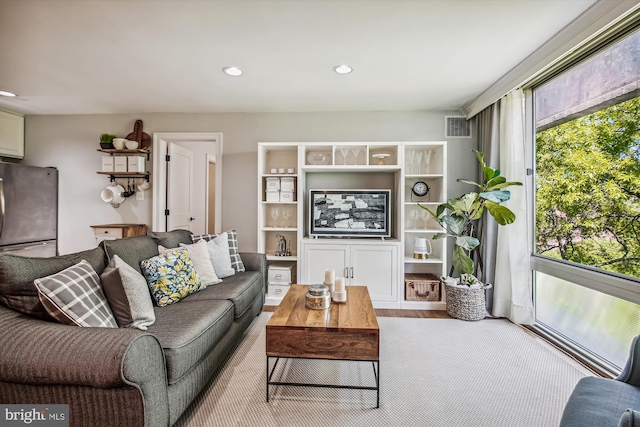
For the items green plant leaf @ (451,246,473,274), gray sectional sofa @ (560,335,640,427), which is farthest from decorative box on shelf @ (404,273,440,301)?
gray sectional sofa @ (560,335,640,427)

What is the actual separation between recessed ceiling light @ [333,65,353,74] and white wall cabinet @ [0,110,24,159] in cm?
443

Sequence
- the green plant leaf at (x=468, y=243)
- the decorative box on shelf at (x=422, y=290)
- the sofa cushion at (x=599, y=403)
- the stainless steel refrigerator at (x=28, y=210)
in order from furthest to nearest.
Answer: the decorative box on shelf at (x=422, y=290) < the stainless steel refrigerator at (x=28, y=210) < the green plant leaf at (x=468, y=243) < the sofa cushion at (x=599, y=403)

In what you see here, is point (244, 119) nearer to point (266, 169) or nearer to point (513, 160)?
point (266, 169)

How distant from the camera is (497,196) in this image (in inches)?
113

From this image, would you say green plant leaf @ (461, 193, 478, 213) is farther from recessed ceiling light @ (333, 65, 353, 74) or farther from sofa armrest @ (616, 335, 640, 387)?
sofa armrest @ (616, 335, 640, 387)

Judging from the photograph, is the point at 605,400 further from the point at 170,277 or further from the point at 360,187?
the point at 360,187

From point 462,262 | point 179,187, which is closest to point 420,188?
point 462,262

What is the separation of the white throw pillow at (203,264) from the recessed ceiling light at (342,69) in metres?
2.04

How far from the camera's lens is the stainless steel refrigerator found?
3418mm

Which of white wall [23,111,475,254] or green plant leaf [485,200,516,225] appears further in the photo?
white wall [23,111,475,254]

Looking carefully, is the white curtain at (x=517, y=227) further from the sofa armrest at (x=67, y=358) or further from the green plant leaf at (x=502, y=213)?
the sofa armrest at (x=67, y=358)

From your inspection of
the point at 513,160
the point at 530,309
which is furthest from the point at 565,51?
the point at 530,309

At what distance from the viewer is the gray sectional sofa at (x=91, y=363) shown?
1.19 meters

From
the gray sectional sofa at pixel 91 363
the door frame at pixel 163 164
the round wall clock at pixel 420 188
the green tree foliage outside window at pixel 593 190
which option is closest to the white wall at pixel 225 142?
the door frame at pixel 163 164
